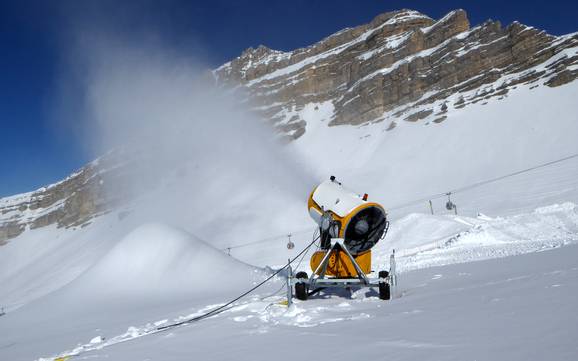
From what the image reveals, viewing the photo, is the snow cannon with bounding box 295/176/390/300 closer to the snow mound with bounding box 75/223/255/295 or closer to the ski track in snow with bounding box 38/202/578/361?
the ski track in snow with bounding box 38/202/578/361

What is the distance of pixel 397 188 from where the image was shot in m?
44.2

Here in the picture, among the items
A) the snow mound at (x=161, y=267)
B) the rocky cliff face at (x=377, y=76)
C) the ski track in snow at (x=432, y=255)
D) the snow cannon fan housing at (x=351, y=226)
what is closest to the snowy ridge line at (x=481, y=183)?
the ski track in snow at (x=432, y=255)

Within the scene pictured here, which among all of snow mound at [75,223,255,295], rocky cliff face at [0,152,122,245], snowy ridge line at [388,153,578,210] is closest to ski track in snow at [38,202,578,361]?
snow mound at [75,223,255,295]

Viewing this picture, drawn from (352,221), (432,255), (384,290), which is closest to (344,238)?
(352,221)

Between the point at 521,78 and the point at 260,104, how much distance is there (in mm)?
63307

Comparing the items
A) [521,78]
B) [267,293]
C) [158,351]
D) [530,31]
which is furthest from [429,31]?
[158,351]

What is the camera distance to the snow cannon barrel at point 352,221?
9492mm

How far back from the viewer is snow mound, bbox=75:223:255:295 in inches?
463

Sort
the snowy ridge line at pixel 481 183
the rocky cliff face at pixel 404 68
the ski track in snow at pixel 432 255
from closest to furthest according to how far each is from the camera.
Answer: the ski track in snow at pixel 432 255 → the snowy ridge line at pixel 481 183 → the rocky cliff face at pixel 404 68

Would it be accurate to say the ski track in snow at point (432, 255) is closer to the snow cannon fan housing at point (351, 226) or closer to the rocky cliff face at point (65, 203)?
the snow cannon fan housing at point (351, 226)

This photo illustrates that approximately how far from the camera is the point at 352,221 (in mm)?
9578

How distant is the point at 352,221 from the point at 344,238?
17.7 inches

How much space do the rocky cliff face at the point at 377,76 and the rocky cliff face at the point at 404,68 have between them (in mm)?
174

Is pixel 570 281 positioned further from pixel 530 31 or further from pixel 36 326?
pixel 530 31
